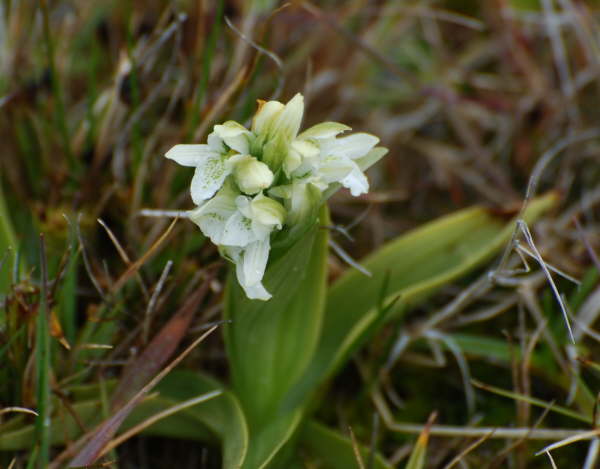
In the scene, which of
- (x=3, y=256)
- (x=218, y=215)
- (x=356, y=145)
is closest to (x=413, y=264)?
(x=356, y=145)

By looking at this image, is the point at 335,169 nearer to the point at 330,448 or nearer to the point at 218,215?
the point at 218,215

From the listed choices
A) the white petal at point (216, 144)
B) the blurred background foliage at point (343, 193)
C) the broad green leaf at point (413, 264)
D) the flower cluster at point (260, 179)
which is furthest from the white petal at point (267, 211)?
the broad green leaf at point (413, 264)

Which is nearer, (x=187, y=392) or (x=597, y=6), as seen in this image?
(x=187, y=392)

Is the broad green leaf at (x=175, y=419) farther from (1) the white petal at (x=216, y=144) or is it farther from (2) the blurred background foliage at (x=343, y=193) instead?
(1) the white petal at (x=216, y=144)

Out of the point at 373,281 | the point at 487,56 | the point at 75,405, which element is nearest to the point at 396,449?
the point at 373,281

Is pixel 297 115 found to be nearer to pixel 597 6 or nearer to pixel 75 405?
pixel 75 405

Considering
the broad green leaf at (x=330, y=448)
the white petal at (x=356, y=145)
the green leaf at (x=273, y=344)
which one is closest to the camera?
the white petal at (x=356, y=145)
